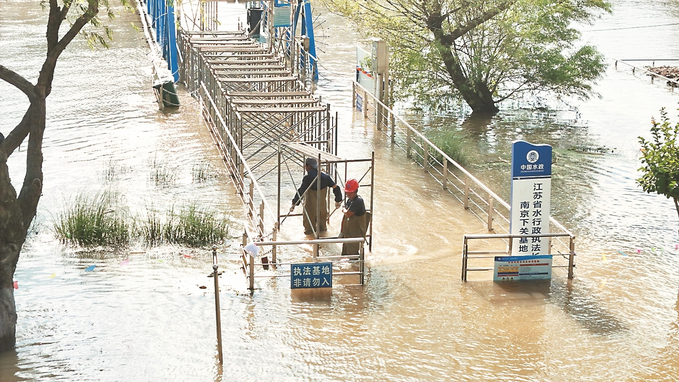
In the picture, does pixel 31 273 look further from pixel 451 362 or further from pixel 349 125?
pixel 349 125

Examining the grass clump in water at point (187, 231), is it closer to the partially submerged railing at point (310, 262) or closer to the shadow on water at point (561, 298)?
the partially submerged railing at point (310, 262)

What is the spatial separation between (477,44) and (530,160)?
14.4 metres

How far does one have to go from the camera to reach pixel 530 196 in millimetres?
13805

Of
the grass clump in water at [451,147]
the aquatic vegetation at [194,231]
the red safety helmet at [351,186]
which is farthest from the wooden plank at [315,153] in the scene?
the grass clump in water at [451,147]

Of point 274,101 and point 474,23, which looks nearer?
point 274,101

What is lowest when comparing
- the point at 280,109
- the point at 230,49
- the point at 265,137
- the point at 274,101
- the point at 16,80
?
the point at 265,137

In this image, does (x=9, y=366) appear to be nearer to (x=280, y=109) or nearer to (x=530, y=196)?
(x=530, y=196)

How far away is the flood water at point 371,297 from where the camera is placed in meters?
10.8

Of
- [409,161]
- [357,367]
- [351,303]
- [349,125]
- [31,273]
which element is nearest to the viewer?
[357,367]

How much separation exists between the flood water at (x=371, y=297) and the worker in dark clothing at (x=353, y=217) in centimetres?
65

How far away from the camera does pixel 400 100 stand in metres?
29.2

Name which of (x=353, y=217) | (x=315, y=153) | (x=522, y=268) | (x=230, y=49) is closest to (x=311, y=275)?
(x=353, y=217)

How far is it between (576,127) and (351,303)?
16663 mm

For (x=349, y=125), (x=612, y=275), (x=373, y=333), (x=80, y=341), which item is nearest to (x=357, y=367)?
(x=373, y=333)
